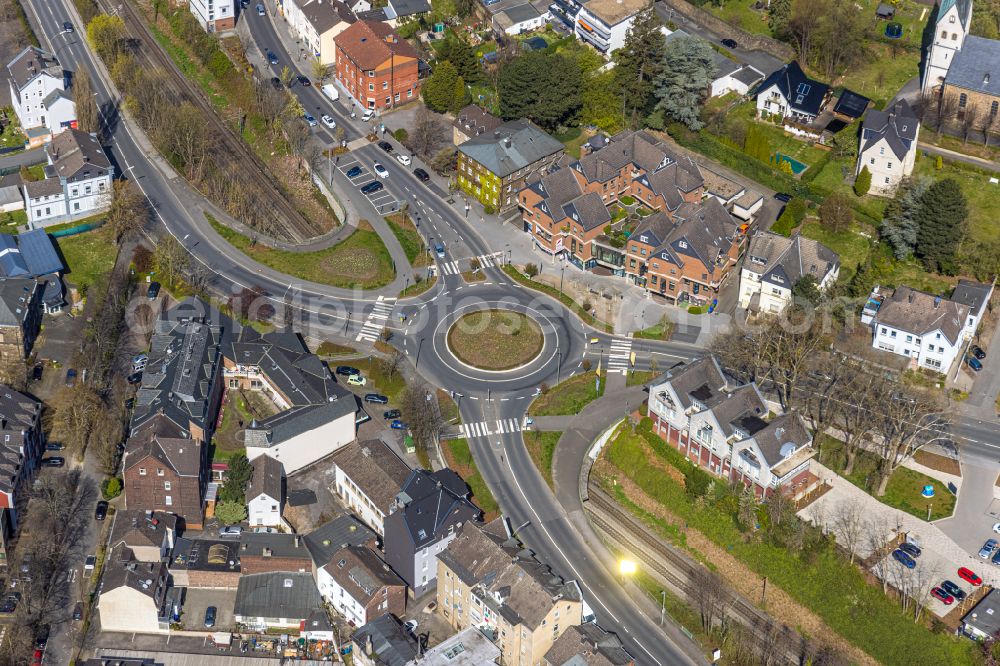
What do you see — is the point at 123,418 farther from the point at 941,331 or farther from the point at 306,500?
the point at 941,331

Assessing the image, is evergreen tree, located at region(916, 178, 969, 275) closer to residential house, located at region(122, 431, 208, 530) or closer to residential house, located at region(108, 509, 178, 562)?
residential house, located at region(122, 431, 208, 530)

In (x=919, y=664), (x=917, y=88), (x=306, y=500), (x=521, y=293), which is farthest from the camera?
(x=917, y=88)

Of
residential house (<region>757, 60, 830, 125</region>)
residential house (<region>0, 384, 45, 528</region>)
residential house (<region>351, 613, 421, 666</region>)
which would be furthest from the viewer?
residential house (<region>757, 60, 830, 125</region>)

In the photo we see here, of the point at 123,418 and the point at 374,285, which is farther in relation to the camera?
the point at 374,285

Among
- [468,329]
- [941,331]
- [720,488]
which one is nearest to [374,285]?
[468,329]

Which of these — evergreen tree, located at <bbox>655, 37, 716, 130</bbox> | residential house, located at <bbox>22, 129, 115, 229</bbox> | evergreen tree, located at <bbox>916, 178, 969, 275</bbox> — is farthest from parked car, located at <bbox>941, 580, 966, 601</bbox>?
residential house, located at <bbox>22, 129, 115, 229</bbox>

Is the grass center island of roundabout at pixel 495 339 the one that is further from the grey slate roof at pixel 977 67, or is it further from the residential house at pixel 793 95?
the grey slate roof at pixel 977 67
